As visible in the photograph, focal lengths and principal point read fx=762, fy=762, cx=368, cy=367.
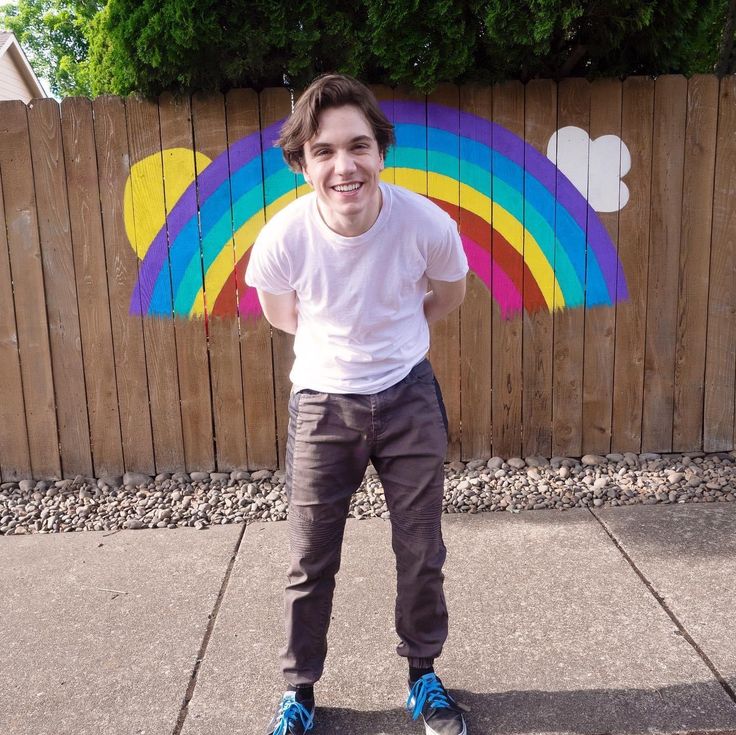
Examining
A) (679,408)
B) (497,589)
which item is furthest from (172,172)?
(679,408)

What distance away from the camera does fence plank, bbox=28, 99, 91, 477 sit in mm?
4035

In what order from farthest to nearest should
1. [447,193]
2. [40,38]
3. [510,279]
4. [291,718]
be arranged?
[40,38] < [510,279] < [447,193] < [291,718]

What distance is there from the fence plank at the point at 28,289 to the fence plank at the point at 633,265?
3.18 m

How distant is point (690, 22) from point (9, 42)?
18.9 meters

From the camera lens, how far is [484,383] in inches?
169

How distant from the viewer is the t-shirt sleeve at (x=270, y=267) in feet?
7.17

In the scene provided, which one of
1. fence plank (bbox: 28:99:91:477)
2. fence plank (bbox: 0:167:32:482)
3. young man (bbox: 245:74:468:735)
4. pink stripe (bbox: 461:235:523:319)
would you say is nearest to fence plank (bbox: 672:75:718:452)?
pink stripe (bbox: 461:235:523:319)

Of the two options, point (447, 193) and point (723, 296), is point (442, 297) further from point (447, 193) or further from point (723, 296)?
point (723, 296)

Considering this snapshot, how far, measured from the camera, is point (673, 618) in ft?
9.31

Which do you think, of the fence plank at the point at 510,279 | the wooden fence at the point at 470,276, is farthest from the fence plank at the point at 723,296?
the fence plank at the point at 510,279

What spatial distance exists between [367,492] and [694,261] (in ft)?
7.25

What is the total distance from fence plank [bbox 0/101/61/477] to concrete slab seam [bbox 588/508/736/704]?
3024mm

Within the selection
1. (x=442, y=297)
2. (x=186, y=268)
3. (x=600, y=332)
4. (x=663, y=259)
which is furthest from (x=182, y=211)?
(x=663, y=259)

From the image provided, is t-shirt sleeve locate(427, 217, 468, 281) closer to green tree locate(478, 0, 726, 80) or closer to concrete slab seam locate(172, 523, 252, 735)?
concrete slab seam locate(172, 523, 252, 735)
